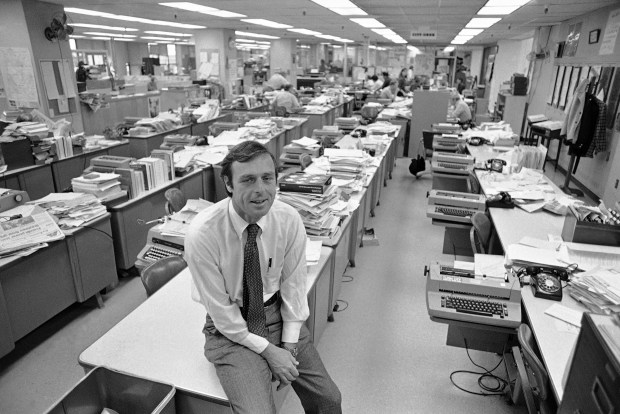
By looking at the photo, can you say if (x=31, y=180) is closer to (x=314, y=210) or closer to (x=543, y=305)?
(x=314, y=210)

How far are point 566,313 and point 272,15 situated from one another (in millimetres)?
7531

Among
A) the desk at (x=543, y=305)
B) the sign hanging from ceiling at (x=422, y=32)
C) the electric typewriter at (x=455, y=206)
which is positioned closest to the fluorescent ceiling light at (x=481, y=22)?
the sign hanging from ceiling at (x=422, y=32)

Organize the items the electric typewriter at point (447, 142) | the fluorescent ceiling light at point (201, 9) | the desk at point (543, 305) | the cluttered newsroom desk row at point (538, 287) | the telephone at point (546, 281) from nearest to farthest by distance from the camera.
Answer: the cluttered newsroom desk row at point (538, 287)
the desk at point (543, 305)
the telephone at point (546, 281)
the electric typewriter at point (447, 142)
the fluorescent ceiling light at point (201, 9)

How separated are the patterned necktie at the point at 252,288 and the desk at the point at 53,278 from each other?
1.86 meters

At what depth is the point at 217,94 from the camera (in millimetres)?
10516

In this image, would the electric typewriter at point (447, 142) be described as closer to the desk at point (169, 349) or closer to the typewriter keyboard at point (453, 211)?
the typewriter keyboard at point (453, 211)

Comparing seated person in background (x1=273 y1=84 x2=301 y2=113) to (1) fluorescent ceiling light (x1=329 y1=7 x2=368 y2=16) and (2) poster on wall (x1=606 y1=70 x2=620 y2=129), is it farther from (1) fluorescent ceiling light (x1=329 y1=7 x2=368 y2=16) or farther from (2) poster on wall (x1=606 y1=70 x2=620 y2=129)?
(2) poster on wall (x1=606 y1=70 x2=620 y2=129)

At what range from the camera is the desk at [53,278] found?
2.68 meters

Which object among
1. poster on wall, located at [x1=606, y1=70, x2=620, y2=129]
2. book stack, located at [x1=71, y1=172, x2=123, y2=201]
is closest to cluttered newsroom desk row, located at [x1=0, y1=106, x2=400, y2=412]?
book stack, located at [x1=71, y1=172, x2=123, y2=201]

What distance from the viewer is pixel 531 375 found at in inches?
74.2

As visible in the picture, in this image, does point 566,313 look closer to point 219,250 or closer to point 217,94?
point 219,250

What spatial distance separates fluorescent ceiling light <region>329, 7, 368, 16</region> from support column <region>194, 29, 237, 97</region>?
4.78 meters

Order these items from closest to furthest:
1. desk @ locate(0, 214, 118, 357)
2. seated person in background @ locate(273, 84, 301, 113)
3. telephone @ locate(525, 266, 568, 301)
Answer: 1. telephone @ locate(525, 266, 568, 301)
2. desk @ locate(0, 214, 118, 357)
3. seated person in background @ locate(273, 84, 301, 113)

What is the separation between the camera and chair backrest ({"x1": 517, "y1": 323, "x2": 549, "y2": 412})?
173 centimetres
